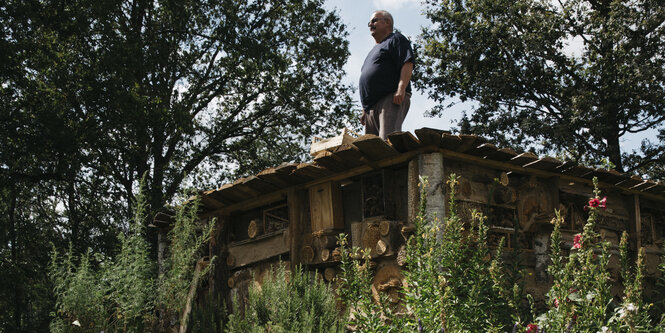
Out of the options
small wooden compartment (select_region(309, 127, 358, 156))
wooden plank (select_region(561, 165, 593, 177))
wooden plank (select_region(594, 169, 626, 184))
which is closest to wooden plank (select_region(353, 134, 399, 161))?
small wooden compartment (select_region(309, 127, 358, 156))

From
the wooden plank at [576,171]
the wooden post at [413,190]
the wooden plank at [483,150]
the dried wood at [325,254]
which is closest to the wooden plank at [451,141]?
the wooden plank at [483,150]

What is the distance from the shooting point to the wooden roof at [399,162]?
19.1 ft

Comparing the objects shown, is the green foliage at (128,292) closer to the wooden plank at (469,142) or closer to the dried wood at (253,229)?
the dried wood at (253,229)

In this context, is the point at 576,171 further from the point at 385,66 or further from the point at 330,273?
the point at 330,273

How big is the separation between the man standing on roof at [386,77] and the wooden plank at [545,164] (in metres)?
1.29

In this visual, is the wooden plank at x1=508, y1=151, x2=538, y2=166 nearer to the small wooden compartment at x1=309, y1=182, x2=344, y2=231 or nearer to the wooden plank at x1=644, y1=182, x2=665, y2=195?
the small wooden compartment at x1=309, y1=182, x2=344, y2=231

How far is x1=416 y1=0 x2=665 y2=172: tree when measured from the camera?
16.2m

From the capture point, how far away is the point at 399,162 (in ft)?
20.2

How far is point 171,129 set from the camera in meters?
15.2

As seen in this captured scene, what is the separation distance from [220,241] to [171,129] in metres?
7.72

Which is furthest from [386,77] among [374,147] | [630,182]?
[630,182]

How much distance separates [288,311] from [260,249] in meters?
2.56

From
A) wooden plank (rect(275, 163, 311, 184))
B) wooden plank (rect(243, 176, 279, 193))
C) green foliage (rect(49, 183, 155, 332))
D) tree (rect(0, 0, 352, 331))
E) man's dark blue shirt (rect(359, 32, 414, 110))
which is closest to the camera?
green foliage (rect(49, 183, 155, 332))

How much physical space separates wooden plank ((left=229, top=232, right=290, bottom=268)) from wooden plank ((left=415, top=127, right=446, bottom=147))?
199cm
